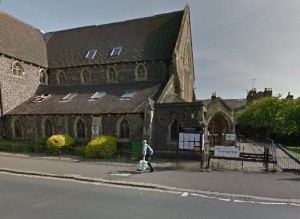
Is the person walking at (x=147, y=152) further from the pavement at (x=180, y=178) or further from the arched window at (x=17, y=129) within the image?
the arched window at (x=17, y=129)

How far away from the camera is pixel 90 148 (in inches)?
612

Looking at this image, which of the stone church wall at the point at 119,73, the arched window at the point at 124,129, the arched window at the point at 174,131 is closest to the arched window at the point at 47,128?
the stone church wall at the point at 119,73

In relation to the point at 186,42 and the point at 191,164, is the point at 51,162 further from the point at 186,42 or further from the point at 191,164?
the point at 186,42

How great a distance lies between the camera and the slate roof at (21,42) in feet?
68.9

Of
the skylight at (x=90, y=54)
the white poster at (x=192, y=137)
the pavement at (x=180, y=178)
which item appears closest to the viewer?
the pavement at (x=180, y=178)

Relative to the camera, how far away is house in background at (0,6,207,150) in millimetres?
16469

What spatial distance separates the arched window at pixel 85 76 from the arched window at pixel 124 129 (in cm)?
787

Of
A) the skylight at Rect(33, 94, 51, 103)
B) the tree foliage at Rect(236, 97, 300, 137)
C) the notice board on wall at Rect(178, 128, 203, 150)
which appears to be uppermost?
the skylight at Rect(33, 94, 51, 103)

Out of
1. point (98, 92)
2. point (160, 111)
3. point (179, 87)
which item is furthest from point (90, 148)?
point (179, 87)

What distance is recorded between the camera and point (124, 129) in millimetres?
17547

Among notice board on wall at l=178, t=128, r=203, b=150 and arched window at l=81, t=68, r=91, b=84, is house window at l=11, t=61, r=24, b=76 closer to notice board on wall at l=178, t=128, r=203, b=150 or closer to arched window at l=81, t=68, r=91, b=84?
arched window at l=81, t=68, r=91, b=84

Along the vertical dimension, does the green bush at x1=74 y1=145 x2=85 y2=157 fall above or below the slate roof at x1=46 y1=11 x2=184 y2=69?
below

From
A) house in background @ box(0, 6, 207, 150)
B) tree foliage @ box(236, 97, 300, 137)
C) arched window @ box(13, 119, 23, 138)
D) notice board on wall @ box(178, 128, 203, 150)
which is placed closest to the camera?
notice board on wall @ box(178, 128, 203, 150)

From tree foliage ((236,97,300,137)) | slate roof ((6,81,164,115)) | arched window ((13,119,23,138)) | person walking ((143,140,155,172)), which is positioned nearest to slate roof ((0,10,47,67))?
slate roof ((6,81,164,115))
